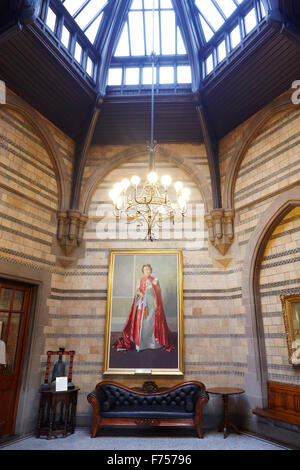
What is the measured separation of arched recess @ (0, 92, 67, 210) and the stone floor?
194 inches

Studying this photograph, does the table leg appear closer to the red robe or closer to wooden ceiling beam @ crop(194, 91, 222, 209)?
the red robe

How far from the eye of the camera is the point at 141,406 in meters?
6.23

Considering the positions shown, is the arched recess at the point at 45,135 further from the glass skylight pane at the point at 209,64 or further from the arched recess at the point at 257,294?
the arched recess at the point at 257,294

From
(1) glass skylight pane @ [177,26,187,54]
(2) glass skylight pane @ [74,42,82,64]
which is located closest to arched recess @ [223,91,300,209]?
(1) glass skylight pane @ [177,26,187,54]

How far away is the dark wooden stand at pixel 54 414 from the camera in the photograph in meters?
5.73

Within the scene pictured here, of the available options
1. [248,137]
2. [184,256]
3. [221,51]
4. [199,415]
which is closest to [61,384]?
[199,415]

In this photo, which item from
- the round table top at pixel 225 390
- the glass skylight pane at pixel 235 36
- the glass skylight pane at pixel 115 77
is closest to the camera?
the round table top at pixel 225 390

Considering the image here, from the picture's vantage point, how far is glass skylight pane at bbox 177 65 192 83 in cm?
782

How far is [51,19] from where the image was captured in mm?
6453

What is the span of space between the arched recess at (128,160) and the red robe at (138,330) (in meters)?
2.77

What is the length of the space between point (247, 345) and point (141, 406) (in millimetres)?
2571

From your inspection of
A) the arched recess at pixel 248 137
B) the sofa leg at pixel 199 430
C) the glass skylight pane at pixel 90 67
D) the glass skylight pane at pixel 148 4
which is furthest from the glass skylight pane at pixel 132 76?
the sofa leg at pixel 199 430

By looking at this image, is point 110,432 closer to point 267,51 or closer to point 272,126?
point 272,126
